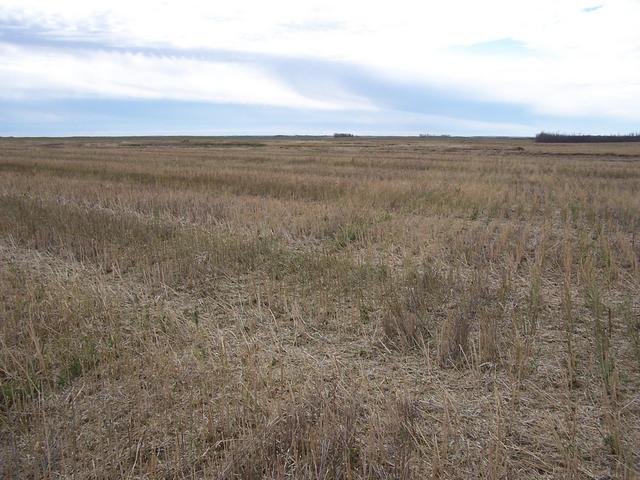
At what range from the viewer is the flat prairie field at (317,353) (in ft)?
9.46

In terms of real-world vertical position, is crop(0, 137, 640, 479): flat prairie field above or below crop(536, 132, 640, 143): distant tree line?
below

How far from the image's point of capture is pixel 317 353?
4.32 m

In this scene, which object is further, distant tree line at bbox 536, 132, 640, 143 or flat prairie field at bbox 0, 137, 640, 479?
distant tree line at bbox 536, 132, 640, 143

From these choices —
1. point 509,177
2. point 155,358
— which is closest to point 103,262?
point 155,358

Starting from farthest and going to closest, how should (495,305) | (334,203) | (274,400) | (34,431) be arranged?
1. (334,203)
2. (495,305)
3. (274,400)
4. (34,431)

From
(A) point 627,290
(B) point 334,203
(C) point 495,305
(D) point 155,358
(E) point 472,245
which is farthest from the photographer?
(B) point 334,203

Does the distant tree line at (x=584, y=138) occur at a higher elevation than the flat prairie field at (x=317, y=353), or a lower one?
higher

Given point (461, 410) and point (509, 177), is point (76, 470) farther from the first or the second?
point (509, 177)

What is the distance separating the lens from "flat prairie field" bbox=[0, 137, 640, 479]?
9.46ft

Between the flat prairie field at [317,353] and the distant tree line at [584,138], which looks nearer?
the flat prairie field at [317,353]

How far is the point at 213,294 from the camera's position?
5.92 metres

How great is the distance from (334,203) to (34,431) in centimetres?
1002

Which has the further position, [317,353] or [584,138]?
[584,138]

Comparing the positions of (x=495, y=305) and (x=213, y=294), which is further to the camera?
(x=213, y=294)
